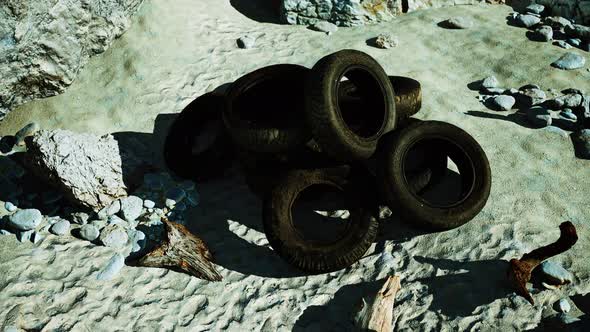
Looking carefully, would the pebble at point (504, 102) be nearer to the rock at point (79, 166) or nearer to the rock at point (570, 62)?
the rock at point (570, 62)

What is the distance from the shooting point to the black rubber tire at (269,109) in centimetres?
614

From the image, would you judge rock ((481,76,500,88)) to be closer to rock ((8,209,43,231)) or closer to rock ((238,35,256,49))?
rock ((238,35,256,49))

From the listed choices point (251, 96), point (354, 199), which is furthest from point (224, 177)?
point (354, 199)

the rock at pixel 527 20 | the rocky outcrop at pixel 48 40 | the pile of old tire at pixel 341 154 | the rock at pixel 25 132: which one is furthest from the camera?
the rock at pixel 527 20

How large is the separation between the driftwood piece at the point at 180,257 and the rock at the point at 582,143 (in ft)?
16.5

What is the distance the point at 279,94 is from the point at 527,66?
445 centimetres

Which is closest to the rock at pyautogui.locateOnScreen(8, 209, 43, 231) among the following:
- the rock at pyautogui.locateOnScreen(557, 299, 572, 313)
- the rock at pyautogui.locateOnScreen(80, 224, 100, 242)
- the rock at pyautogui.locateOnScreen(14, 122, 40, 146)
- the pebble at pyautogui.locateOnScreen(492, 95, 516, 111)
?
the rock at pyautogui.locateOnScreen(80, 224, 100, 242)

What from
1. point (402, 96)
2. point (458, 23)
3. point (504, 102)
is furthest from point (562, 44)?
point (402, 96)

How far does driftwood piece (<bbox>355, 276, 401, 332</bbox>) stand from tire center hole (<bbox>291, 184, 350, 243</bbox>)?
3.56 ft

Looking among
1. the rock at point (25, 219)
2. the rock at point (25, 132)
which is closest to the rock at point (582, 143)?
the rock at point (25, 219)

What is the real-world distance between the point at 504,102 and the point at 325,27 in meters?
3.58

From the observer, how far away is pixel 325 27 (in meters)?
9.77

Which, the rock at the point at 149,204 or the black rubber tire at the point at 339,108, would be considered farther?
the rock at the point at 149,204

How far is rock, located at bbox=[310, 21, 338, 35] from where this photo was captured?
32.0ft
